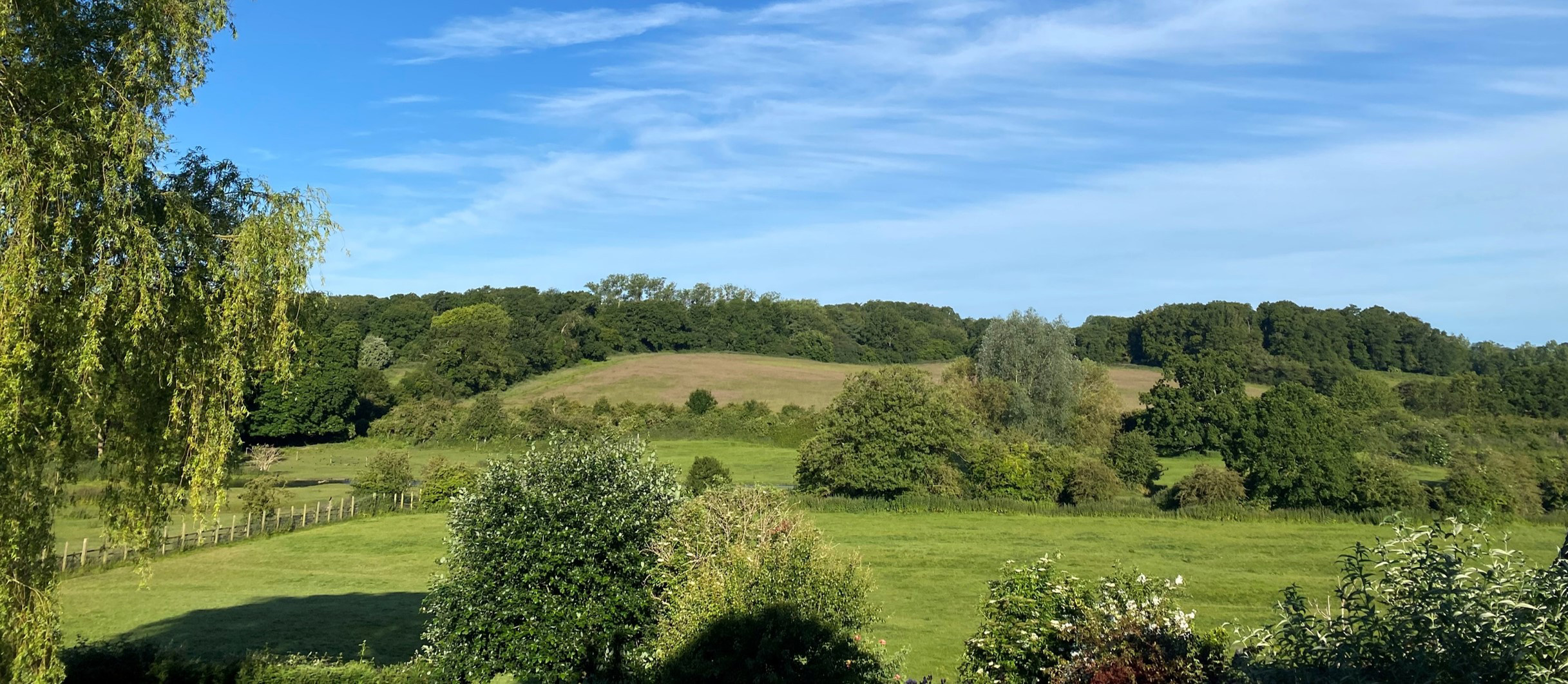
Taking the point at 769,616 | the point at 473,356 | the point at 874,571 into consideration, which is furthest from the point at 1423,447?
the point at 473,356

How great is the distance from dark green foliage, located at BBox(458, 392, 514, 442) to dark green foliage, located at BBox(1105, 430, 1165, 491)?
46.1 meters

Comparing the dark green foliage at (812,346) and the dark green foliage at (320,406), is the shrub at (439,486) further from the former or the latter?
the dark green foliage at (812,346)

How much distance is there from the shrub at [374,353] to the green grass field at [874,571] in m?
64.9

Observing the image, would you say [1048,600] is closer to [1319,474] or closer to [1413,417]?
[1319,474]

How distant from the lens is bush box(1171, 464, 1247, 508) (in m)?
50.6

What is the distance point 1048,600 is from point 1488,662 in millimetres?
7183

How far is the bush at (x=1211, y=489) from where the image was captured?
5056cm

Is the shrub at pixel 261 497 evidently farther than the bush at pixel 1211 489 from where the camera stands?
No

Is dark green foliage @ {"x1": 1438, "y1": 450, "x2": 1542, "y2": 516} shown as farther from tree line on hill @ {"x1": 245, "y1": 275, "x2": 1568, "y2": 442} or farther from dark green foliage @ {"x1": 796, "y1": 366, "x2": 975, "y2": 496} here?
tree line on hill @ {"x1": 245, "y1": 275, "x2": 1568, "y2": 442}

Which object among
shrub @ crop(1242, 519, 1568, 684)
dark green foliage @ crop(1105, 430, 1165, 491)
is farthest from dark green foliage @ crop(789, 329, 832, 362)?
shrub @ crop(1242, 519, 1568, 684)

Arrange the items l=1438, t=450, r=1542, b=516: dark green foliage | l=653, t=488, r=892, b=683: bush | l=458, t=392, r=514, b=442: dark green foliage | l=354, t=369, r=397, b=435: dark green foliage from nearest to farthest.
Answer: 1. l=653, t=488, r=892, b=683: bush
2. l=1438, t=450, r=1542, b=516: dark green foliage
3. l=458, t=392, r=514, b=442: dark green foliage
4. l=354, t=369, r=397, b=435: dark green foliage

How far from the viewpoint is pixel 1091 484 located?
5259 cm

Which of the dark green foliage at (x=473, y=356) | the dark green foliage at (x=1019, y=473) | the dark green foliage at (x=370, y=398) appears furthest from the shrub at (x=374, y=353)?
the dark green foliage at (x=1019, y=473)

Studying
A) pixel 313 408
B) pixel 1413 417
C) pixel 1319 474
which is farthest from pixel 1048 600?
pixel 1413 417
